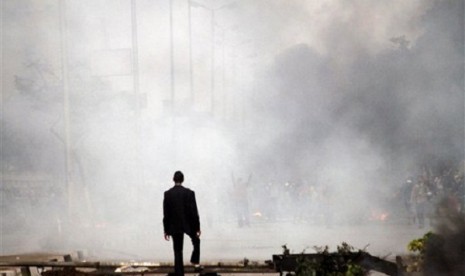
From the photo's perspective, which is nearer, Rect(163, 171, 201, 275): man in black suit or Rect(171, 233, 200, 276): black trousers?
Rect(171, 233, 200, 276): black trousers

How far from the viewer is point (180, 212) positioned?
10.8 m

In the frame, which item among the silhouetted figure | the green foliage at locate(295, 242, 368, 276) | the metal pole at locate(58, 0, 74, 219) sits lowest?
the green foliage at locate(295, 242, 368, 276)

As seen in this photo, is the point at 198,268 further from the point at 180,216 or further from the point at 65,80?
the point at 65,80

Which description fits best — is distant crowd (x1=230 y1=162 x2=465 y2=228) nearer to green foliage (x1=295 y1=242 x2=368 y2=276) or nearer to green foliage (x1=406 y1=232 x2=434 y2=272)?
green foliage (x1=406 y1=232 x2=434 y2=272)

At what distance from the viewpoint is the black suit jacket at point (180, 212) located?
10844 mm

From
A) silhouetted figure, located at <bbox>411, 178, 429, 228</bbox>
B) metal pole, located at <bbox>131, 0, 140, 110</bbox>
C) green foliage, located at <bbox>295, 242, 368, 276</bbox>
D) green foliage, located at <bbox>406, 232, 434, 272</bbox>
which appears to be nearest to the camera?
green foliage, located at <bbox>295, 242, 368, 276</bbox>

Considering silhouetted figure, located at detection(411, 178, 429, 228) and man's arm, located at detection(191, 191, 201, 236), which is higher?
silhouetted figure, located at detection(411, 178, 429, 228)

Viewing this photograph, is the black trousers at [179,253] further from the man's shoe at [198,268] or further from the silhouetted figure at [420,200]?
the silhouetted figure at [420,200]

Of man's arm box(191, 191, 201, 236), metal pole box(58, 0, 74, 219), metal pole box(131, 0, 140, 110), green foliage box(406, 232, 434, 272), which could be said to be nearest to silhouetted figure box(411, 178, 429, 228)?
metal pole box(58, 0, 74, 219)

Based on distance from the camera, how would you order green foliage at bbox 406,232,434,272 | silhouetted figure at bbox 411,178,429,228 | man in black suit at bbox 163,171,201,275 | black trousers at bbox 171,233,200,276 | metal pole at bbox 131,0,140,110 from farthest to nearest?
1. metal pole at bbox 131,0,140,110
2. silhouetted figure at bbox 411,178,429,228
3. man in black suit at bbox 163,171,201,275
4. black trousers at bbox 171,233,200,276
5. green foliage at bbox 406,232,434,272

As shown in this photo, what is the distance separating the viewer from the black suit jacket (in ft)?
35.6

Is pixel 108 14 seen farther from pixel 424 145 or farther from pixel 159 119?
pixel 424 145

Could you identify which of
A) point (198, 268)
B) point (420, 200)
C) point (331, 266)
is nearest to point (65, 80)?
point (420, 200)

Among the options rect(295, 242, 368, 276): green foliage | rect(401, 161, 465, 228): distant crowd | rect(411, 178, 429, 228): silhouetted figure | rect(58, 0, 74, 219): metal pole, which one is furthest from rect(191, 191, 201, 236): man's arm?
rect(58, 0, 74, 219): metal pole
